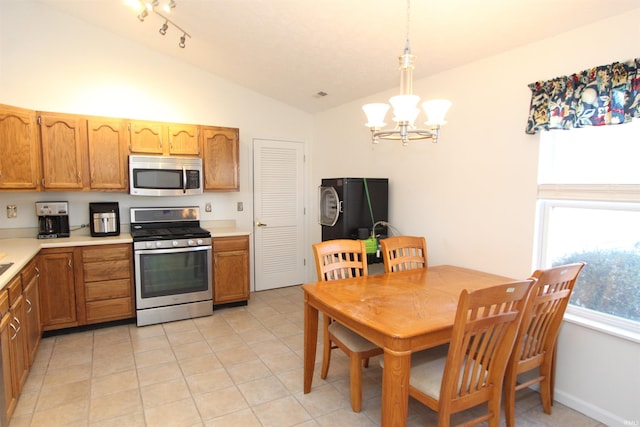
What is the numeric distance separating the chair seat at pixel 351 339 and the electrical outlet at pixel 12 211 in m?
3.35

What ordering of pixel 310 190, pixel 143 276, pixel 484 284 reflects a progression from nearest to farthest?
pixel 484 284, pixel 143 276, pixel 310 190

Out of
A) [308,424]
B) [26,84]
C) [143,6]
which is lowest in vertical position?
[308,424]

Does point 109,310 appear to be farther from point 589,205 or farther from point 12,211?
point 589,205

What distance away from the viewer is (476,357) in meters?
1.75

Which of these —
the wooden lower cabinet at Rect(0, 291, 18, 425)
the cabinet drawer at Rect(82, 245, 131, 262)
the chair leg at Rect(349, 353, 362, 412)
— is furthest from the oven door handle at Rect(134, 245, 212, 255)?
the chair leg at Rect(349, 353, 362, 412)

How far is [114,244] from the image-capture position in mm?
3490

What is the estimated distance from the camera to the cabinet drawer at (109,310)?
3.46 m

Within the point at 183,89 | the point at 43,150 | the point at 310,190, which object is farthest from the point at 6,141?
the point at 310,190

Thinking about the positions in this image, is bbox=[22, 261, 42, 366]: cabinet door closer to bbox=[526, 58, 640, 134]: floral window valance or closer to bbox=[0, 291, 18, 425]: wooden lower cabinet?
bbox=[0, 291, 18, 425]: wooden lower cabinet

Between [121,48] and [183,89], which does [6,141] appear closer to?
[121,48]

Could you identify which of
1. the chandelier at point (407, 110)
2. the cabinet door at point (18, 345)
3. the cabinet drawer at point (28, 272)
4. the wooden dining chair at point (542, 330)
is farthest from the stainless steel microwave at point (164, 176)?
the wooden dining chair at point (542, 330)

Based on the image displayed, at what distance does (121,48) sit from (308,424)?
4.12 m

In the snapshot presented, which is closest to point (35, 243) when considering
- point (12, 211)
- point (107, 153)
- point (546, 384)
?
point (12, 211)

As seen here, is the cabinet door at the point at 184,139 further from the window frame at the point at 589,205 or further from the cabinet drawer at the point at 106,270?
the window frame at the point at 589,205
